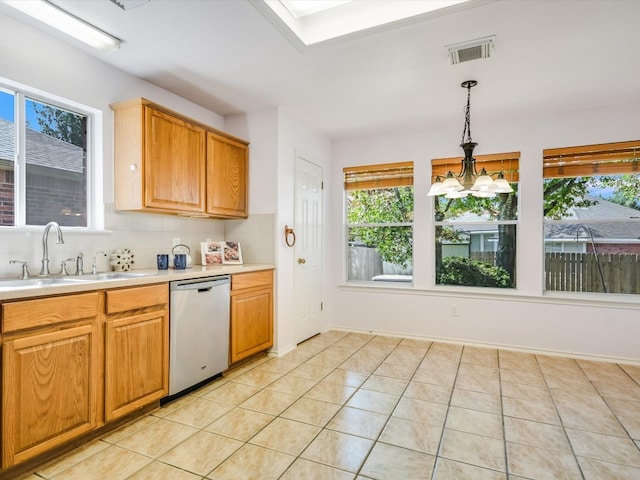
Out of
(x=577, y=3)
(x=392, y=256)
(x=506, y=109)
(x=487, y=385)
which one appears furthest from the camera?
(x=392, y=256)

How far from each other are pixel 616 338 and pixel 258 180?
152 inches

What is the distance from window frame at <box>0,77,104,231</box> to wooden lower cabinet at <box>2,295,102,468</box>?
2.75 feet

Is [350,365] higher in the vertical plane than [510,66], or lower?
lower

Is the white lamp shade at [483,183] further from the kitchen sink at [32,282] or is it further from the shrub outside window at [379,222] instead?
the kitchen sink at [32,282]

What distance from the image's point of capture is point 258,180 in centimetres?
377

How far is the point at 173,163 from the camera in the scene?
9.68 feet

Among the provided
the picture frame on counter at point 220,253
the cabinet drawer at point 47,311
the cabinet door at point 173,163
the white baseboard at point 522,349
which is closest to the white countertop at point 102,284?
the cabinet drawer at point 47,311

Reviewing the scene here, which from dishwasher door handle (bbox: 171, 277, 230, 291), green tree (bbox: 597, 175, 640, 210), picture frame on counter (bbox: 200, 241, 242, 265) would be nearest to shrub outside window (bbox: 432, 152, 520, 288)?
green tree (bbox: 597, 175, 640, 210)

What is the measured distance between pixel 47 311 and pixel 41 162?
1273 millimetres

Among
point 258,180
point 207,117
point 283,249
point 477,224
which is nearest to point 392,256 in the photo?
point 477,224

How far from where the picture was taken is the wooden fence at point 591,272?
142 inches

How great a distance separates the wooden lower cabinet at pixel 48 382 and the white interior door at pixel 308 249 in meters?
2.20

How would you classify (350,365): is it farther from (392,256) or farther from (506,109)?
(506,109)

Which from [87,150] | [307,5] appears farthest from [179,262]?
[307,5]
